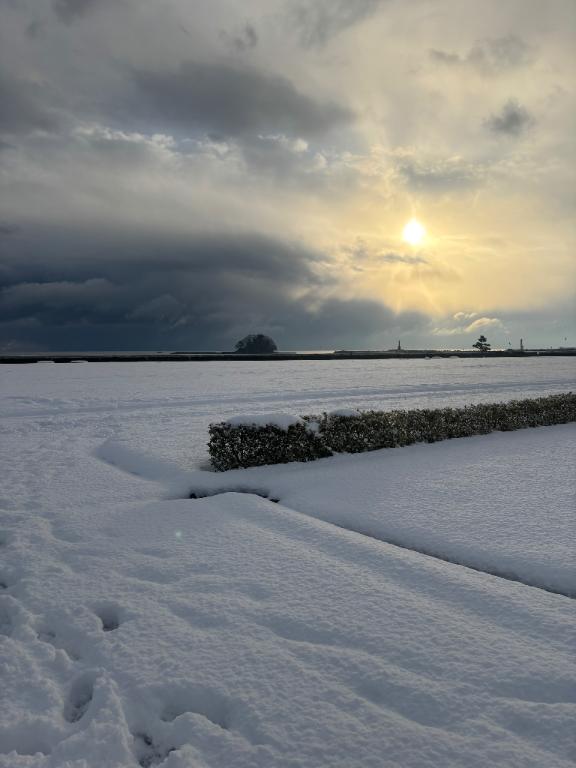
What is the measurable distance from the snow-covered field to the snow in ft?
4.31

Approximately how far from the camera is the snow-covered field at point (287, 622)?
107 inches

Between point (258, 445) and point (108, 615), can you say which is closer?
point (108, 615)

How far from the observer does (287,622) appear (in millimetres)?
3805

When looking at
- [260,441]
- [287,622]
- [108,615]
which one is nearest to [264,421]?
[260,441]

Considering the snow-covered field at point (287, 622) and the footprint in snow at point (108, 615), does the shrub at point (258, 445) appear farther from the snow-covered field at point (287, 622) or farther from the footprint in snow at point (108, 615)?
the footprint in snow at point (108, 615)

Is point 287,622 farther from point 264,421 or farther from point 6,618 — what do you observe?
point 264,421

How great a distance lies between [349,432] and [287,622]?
23.0 ft

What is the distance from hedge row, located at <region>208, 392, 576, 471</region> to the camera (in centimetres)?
945

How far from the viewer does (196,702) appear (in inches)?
118

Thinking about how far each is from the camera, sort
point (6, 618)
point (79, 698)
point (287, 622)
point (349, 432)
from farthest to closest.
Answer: point (349, 432), point (6, 618), point (287, 622), point (79, 698)

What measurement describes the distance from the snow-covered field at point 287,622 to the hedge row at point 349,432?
107 centimetres

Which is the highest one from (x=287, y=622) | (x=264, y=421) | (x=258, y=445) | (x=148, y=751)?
(x=264, y=421)

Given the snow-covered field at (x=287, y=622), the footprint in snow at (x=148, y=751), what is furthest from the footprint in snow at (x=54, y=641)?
the footprint in snow at (x=148, y=751)

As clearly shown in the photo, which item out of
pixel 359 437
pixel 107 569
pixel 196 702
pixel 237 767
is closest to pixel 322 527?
pixel 107 569
